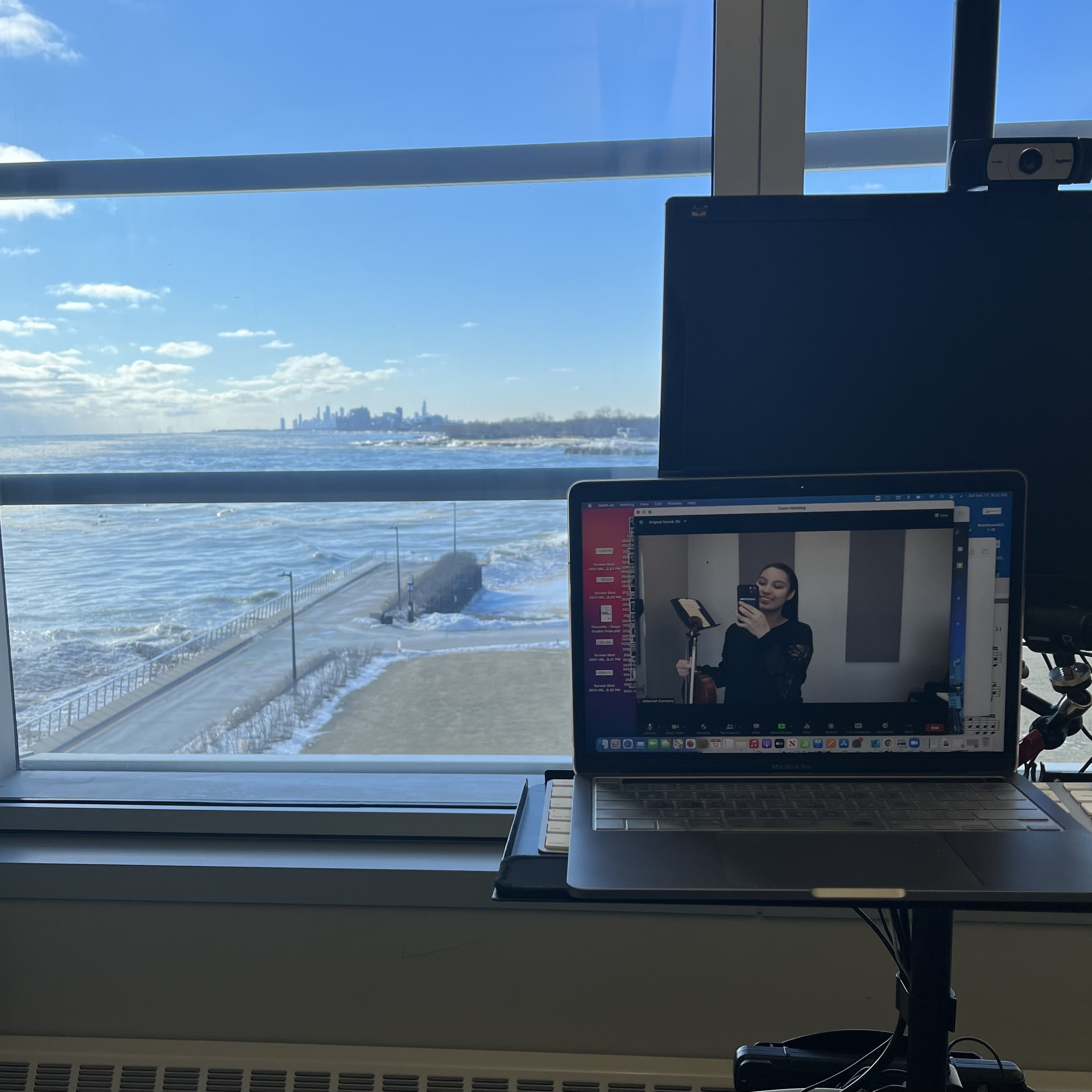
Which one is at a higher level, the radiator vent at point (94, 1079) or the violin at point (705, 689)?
the violin at point (705, 689)

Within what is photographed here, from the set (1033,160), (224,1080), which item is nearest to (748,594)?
(1033,160)

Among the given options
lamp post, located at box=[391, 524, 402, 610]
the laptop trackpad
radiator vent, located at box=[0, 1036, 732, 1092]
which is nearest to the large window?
lamp post, located at box=[391, 524, 402, 610]

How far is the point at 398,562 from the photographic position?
1423 millimetres

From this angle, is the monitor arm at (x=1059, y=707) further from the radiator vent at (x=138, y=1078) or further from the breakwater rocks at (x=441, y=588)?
the radiator vent at (x=138, y=1078)

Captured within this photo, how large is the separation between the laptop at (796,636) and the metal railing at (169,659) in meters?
0.74

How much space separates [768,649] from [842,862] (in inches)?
8.9

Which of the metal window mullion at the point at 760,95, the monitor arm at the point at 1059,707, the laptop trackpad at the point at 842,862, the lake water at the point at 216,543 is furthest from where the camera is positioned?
the lake water at the point at 216,543

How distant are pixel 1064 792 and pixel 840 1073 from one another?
36cm

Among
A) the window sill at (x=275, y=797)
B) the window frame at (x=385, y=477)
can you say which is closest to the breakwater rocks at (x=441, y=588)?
the window frame at (x=385, y=477)

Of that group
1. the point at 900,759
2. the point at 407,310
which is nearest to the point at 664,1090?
the point at 900,759

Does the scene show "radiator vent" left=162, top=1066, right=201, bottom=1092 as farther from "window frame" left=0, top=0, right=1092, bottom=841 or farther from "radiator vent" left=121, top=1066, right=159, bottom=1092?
"window frame" left=0, top=0, right=1092, bottom=841

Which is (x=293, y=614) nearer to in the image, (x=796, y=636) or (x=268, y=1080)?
(x=268, y=1080)

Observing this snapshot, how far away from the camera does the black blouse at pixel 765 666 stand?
783 millimetres

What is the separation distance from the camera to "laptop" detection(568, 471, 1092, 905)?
0.77 m
